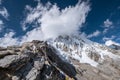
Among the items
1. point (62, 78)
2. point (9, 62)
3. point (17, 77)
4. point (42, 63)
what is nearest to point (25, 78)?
point (17, 77)

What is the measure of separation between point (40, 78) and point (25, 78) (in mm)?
5932

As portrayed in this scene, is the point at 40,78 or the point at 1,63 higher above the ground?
the point at 1,63

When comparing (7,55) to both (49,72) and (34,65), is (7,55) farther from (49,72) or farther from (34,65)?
(49,72)

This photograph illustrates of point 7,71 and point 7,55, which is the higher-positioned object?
point 7,55

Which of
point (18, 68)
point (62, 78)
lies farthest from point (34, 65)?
point (62, 78)

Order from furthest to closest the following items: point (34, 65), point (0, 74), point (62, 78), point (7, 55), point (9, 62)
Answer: point (62, 78), point (34, 65), point (7, 55), point (9, 62), point (0, 74)

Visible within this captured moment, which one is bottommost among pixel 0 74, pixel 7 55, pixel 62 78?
pixel 62 78

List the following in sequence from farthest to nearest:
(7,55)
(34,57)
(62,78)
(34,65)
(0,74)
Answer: (62,78) → (34,57) → (34,65) → (7,55) → (0,74)

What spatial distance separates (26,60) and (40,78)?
720 centimetres

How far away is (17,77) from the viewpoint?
172 feet

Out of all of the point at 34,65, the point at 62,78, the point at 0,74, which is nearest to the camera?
the point at 0,74

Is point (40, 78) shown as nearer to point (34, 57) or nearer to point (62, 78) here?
point (34, 57)

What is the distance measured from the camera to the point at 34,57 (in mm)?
65375

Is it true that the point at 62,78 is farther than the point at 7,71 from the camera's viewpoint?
Yes
